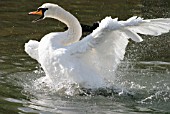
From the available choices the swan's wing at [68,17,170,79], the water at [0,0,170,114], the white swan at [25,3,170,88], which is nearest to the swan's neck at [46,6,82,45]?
the white swan at [25,3,170,88]

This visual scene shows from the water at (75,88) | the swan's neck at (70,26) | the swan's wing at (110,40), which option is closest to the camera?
the water at (75,88)

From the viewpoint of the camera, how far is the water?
7.74 meters

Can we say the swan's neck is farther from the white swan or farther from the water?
the water

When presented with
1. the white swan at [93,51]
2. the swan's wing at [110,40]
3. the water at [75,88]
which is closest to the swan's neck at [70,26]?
the white swan at [93,51]

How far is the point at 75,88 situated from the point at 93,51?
624 mm

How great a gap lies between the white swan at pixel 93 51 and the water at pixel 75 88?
23 cm

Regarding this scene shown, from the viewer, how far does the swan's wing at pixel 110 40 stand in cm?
802

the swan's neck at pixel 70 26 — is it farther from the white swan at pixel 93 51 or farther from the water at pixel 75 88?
the water at pixel 75 88

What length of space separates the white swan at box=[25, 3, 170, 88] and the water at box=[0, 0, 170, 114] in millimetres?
232

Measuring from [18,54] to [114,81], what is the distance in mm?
2846

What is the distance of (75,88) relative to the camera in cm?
848

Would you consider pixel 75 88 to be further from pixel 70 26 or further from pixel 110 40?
pixel 70 26

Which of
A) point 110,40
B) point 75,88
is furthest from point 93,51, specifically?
point 75,88

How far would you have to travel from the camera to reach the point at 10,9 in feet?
52.9
